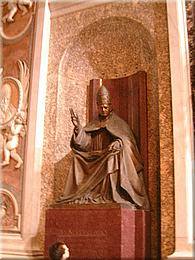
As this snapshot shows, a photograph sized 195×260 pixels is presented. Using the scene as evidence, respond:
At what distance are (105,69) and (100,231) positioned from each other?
195cm

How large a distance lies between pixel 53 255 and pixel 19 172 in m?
1.41

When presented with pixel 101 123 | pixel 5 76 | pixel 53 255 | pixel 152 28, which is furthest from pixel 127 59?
pixel 53 255

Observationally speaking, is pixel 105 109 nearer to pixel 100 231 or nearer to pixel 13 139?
pixel 13 139

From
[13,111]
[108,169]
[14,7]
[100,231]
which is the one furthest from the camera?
[14,7]

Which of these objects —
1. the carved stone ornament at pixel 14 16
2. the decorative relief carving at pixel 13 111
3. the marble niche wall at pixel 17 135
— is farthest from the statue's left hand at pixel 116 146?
the carved stone ornament at pixel 14 16

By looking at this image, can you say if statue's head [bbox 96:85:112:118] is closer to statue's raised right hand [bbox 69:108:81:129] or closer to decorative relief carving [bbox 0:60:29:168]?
statue's raised right hand [bbox 69:108:81:129]

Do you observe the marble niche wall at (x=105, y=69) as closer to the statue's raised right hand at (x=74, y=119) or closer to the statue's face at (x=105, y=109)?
the statue's face at (x=105, y=109)

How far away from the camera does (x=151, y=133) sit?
3957 millimetres

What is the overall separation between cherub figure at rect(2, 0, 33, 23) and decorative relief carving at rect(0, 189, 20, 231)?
1.97m

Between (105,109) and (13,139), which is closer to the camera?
(105,109)

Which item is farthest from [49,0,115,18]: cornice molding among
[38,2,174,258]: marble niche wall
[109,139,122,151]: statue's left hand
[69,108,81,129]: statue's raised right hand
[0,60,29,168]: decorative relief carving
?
[109,139,122,151]: statue's left hand

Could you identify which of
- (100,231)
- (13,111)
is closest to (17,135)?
(13,111)

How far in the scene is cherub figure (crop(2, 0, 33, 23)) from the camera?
4.75m

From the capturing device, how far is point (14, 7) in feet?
15.8
